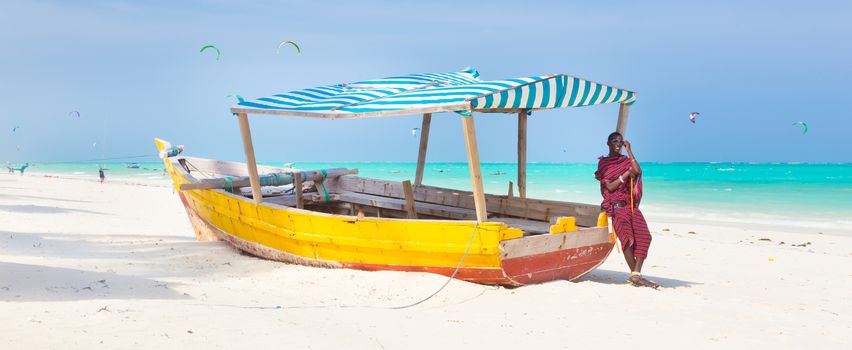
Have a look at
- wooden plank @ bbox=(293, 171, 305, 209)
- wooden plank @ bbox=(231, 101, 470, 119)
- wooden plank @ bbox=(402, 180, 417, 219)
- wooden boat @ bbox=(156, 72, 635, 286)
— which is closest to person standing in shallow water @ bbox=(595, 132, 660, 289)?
wooden boat @ bbox=(156, 72, 635, 286)

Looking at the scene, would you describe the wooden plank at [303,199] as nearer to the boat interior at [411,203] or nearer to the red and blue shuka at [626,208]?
the boat interior at [411,203]

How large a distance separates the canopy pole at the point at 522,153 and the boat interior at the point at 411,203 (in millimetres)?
221

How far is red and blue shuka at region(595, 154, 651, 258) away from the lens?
651 cm

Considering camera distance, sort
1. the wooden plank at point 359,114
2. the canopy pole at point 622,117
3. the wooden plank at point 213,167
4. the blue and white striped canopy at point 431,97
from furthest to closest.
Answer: the wooden plank at point 213,167
the canopy pole at point 622,117
the blue and white striped canopy at point 431,97
the wooden plank at point 359,114

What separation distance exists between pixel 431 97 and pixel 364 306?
2034 mm

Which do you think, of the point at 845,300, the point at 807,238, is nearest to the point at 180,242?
the point at 845,300

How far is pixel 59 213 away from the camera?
Result: 14172mm

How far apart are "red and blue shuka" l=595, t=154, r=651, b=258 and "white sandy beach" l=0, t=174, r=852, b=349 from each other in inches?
19.1

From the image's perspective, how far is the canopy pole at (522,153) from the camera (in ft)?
27.5

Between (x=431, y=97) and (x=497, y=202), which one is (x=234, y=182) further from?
(x=431, y=97)

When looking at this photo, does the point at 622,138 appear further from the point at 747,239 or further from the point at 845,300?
the point at 747,239

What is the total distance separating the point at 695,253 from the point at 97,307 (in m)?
→ 9.01

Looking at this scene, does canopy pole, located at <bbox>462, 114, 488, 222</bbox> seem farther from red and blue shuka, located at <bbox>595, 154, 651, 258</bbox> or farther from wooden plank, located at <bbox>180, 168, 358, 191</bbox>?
wooden plank, located at <bbox>180, 168, 358, 191</bbox>

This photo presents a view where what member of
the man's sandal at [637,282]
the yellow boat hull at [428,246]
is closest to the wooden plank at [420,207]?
the yellow boat hull at [428,246]
